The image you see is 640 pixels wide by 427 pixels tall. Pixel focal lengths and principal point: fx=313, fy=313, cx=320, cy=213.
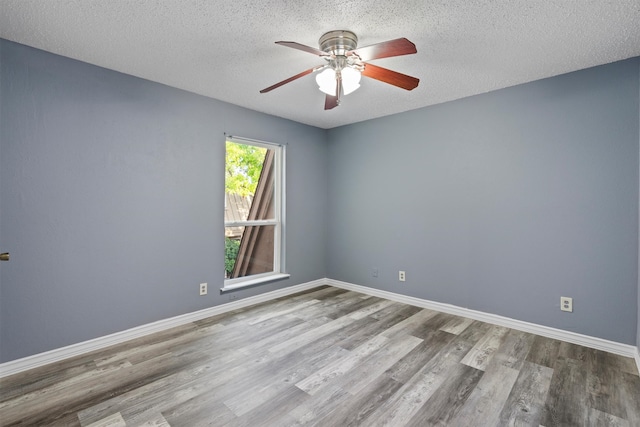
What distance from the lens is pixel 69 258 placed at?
8.20 ft

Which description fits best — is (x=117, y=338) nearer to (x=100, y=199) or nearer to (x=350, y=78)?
(x=100, y=199)

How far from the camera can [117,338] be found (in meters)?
2.73

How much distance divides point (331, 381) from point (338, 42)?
2.31m

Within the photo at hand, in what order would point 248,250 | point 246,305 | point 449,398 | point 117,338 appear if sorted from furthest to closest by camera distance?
1. point 248,250
2. point 246,305
3. point 117,338
4. point 449,398

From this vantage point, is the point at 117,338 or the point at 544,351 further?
the point at 117,338

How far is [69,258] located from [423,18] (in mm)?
3132

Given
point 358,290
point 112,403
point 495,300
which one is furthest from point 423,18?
point 358,290

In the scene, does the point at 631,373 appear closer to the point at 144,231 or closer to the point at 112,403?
the point at 112,403

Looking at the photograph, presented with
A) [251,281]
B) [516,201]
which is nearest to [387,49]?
[516,201]

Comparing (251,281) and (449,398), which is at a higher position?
(251,281)

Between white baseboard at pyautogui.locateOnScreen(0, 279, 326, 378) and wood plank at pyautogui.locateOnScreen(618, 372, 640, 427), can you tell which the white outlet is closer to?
wood plank at pyautogui.locateOnScreen(618, 372, 640, 427)

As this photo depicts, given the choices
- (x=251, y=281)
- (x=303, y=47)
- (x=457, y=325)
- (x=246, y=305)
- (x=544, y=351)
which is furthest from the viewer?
(x=251, y=281)

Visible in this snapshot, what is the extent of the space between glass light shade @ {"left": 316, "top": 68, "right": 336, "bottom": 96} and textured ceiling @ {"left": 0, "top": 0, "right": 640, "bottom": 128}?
0.26 metres

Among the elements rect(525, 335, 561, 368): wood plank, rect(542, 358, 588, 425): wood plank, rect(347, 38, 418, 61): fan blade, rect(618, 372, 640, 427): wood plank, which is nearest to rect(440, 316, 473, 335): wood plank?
rect(525, 335, 561, 368): wood plank
